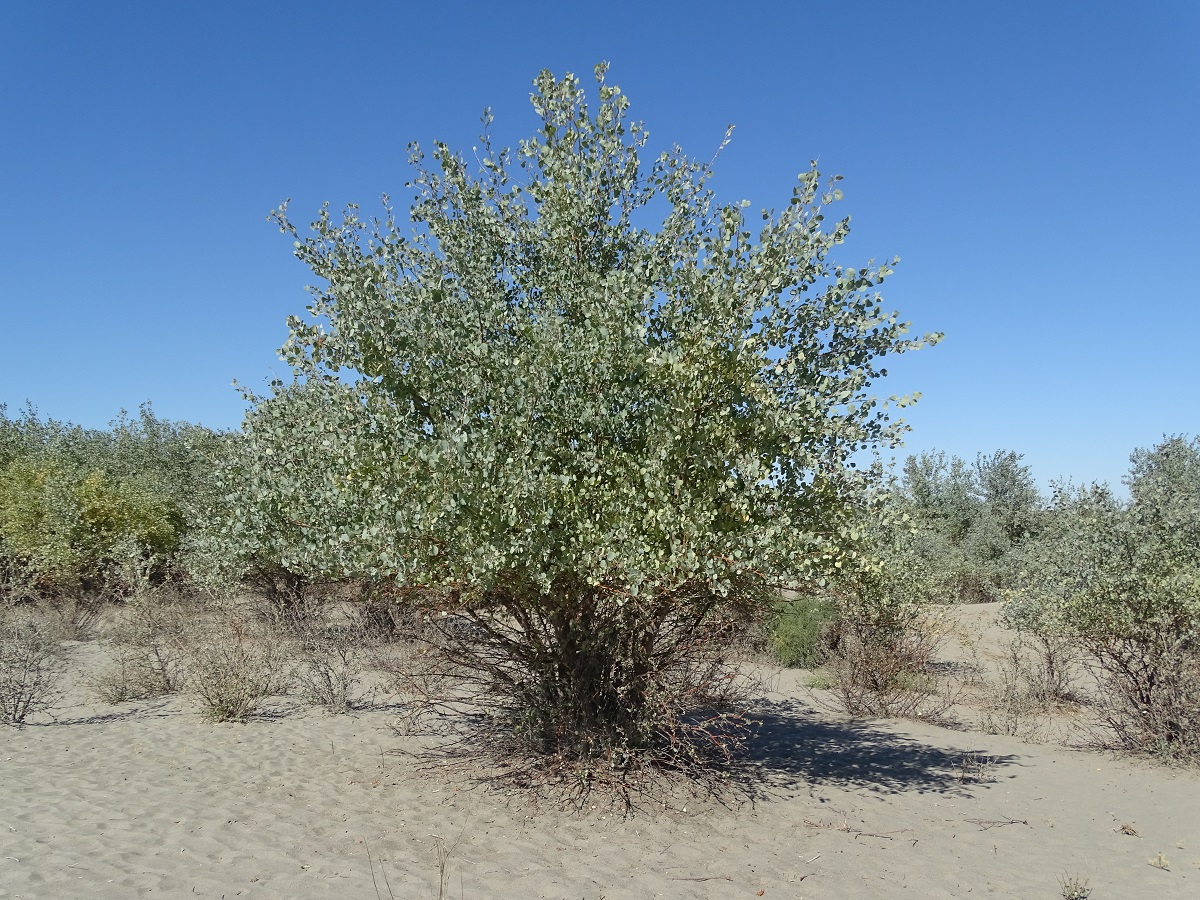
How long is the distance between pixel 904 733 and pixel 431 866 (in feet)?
25.4

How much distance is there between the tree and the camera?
233 inches

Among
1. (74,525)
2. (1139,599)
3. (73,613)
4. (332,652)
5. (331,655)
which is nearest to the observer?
(1139,599)

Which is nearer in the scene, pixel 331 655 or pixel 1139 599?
pixel 1139 599

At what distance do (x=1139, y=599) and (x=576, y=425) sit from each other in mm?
7485

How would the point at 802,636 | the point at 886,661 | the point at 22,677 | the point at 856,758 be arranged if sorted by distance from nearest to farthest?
the point at 856,758, the point at 22,677, the point at 886,661, the point at 802,636

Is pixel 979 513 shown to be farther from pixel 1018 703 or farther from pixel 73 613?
pixel 73 613

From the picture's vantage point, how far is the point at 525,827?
22.5 ft

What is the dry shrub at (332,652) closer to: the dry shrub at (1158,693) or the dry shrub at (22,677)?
the dry shrub at (22,677)

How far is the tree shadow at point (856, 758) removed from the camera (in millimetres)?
8719

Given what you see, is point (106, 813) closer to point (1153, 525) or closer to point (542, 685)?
point (542, 685)

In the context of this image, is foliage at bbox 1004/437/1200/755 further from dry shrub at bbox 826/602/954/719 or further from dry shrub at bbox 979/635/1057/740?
dry shrub at bbox 826/602/954/719

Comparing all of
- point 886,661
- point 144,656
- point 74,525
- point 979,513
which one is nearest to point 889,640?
point 886,661

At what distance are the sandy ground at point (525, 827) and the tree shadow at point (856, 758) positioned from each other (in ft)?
0.16

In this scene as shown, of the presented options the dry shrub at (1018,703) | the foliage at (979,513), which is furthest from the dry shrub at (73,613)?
the foliage at (979,513)
